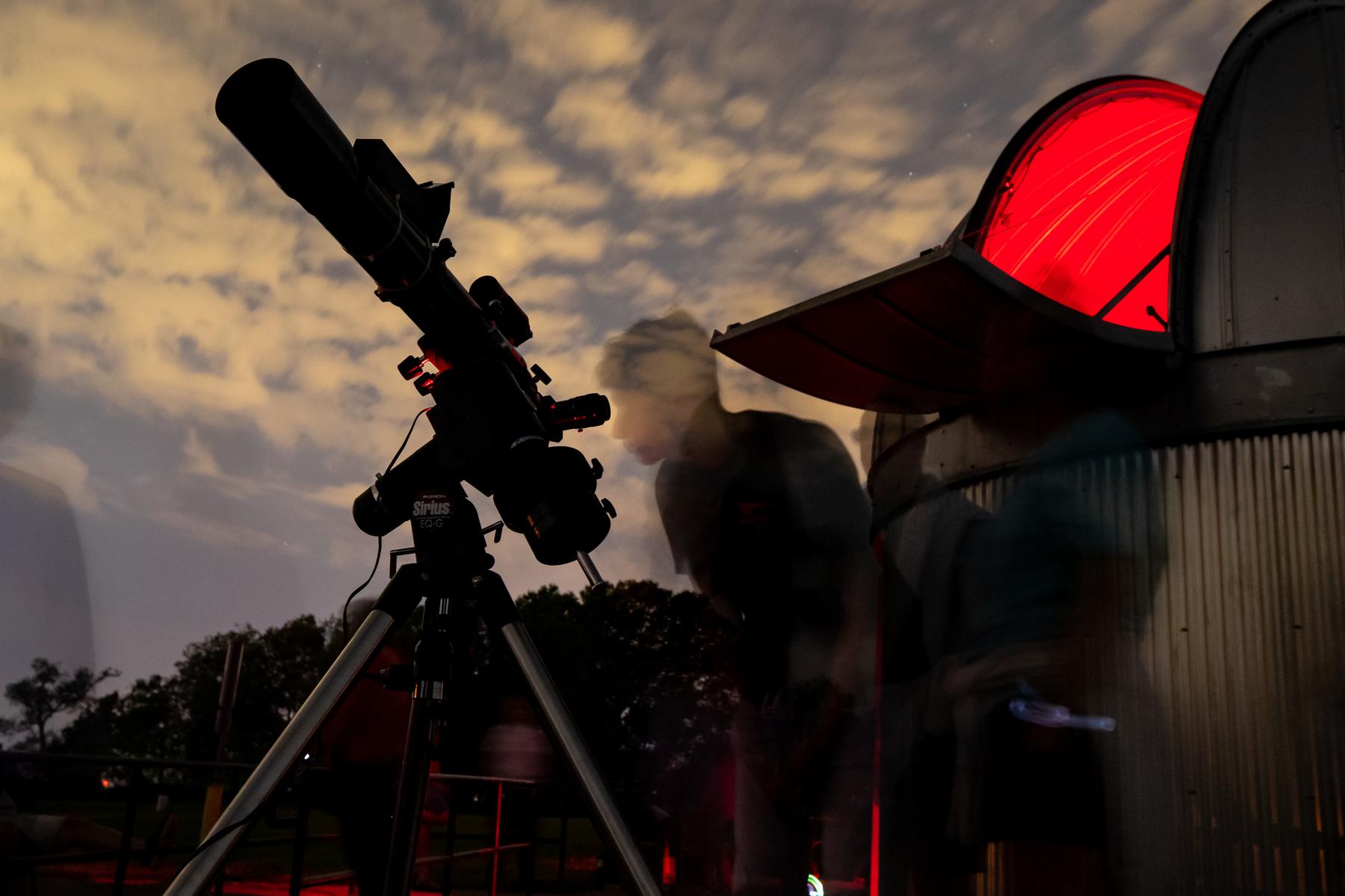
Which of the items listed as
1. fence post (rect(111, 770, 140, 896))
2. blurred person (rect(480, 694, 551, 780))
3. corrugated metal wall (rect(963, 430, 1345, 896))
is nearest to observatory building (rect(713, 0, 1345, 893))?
corrugated metal wall (rect(963, 430, 1345, 896))

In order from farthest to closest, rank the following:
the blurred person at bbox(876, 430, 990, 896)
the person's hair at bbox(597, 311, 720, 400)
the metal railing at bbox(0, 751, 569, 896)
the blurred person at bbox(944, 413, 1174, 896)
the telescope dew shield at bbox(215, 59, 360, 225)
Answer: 1. the person's hair at bbox(597, 311, 720, 400)
2. the blurred person at bbox(876, 430, 990, 896)
3. the blurred person at bbox(944, 413, 1174, 896)
4. the metal railing at bbox(0, 751, 569, 896)
5. the telescope dew shield at bbox(215, 59, 360, 225)

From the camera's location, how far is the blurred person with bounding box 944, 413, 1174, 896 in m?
4.12

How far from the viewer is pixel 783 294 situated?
5680 mm

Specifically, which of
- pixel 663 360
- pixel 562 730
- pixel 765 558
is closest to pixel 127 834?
pixel 562 730

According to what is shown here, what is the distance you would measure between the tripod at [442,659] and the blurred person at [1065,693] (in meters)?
3.21

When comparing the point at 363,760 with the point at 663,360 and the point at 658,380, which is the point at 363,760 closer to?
the point at 658,380

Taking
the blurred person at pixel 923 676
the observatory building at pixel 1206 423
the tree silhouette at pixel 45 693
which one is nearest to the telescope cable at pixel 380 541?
the tree silhouette at pixel 45 693

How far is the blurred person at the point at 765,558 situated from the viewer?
5035 mm

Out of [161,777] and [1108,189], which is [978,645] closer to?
[1108,189]

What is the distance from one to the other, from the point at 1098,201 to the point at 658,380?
3105 millimetres

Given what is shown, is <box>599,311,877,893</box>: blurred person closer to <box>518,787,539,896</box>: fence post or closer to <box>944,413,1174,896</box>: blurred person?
<box>944,413,1174,896</box>: blurred person

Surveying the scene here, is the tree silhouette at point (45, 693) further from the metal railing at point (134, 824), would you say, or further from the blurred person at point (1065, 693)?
the blurred person at point (1065, 693)

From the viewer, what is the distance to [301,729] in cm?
174

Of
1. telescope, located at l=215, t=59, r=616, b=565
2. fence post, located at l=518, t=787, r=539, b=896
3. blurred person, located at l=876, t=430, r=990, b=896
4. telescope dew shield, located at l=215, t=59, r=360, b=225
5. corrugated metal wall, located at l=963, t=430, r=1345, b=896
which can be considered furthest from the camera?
fence post, located at l=518, t=787, r=539, b=896
